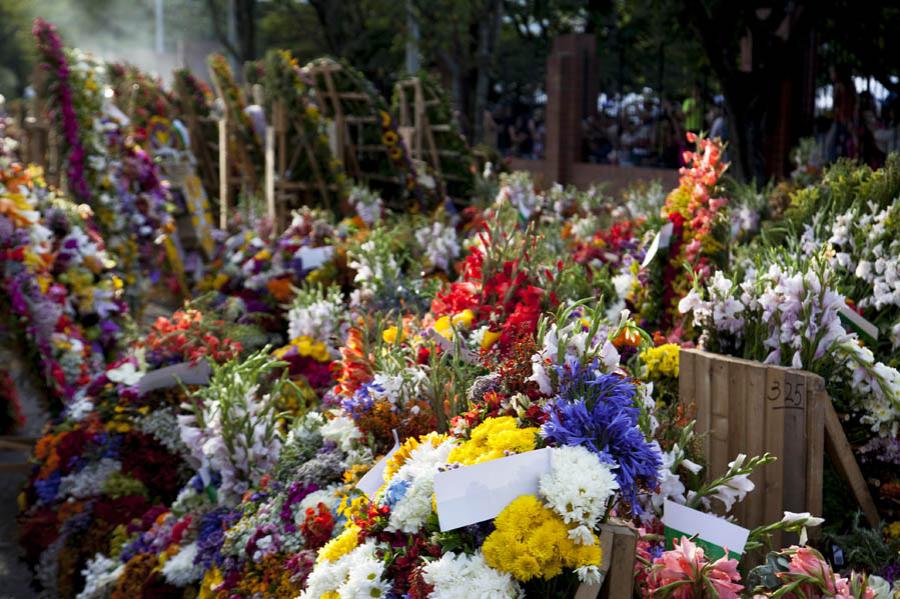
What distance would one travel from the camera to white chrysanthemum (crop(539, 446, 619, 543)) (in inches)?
95.7

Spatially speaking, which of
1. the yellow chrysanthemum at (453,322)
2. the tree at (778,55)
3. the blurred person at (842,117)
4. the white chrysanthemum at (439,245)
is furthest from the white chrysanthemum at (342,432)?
the blurred person at (842,117)

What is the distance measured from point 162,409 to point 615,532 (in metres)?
3.32

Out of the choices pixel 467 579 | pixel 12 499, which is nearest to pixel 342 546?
pixel 467 579

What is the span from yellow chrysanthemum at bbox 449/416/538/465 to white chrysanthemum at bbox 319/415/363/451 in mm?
923

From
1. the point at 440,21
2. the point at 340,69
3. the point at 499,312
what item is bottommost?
the point at 499,312

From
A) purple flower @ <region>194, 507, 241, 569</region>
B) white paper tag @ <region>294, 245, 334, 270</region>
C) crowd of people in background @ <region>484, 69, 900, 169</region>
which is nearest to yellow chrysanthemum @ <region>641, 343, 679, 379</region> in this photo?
crowd of people in background @ <region>484, 69, 900, 169</region>

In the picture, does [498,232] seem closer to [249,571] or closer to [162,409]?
[249,571]

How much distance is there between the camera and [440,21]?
786 inches

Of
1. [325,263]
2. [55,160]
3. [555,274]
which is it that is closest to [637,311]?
[555,274]

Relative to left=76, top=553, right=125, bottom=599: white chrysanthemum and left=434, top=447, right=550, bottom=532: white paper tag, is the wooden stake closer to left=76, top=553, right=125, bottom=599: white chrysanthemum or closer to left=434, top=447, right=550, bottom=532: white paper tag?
left=76, top=553, right=125, bottom=599: white chrysanthemum

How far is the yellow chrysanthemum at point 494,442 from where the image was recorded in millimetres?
2611

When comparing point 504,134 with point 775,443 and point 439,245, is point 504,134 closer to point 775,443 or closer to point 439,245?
point 439,245

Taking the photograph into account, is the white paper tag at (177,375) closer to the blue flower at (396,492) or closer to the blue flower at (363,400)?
the blue flower at (363,400)

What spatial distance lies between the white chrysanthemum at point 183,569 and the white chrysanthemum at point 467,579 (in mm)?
1748
